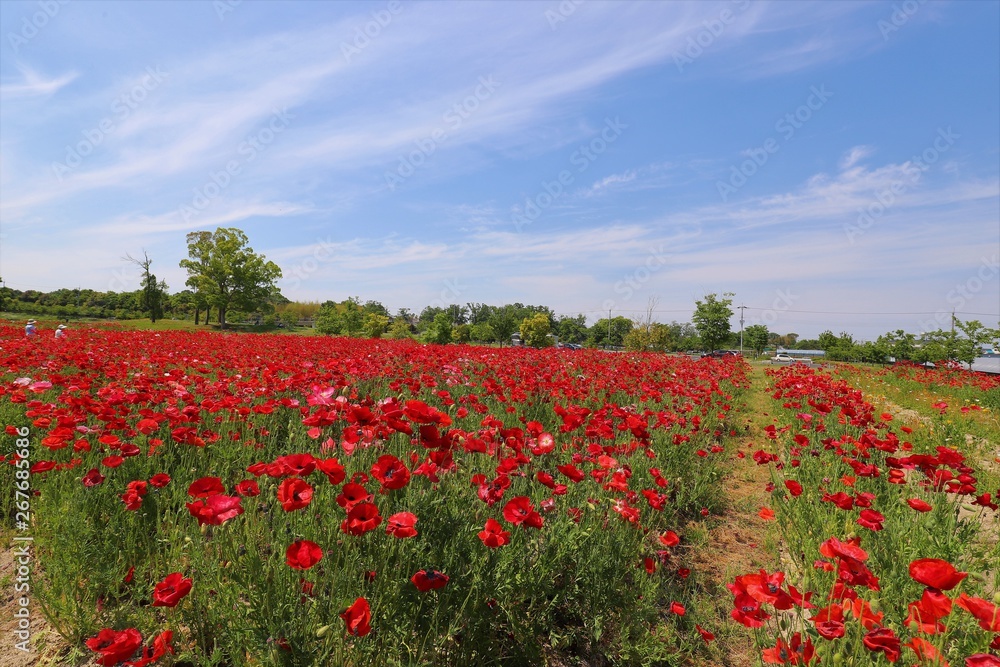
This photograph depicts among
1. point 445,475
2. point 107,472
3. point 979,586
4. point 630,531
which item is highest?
point 445,475

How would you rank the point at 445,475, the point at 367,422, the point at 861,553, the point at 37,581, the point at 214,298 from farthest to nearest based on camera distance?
the point at 214,298 < the point at 445,475 < the point at 37,581 < the point at 367,422 < the point at 861,553

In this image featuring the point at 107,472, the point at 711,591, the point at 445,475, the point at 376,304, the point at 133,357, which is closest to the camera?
the point at 445,475

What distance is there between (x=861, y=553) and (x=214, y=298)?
172 ft

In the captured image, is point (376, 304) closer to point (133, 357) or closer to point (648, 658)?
point (133, 357)

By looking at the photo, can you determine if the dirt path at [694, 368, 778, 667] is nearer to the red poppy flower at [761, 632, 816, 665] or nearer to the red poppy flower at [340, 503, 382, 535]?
the red poppy flower at [761, 632, 816, 665]

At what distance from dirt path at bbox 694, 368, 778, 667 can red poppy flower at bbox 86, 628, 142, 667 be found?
2.84 m

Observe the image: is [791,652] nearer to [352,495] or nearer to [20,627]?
[352,495]

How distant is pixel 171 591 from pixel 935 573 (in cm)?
257

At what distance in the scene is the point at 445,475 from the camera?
250cm

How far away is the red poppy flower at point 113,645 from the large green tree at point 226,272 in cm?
5108

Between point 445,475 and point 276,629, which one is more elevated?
point 445,475

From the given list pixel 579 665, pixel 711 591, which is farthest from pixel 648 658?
pixel 711 591

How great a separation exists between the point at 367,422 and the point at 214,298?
50.9 metres

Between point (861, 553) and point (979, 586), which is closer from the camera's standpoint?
point (861, 553)
